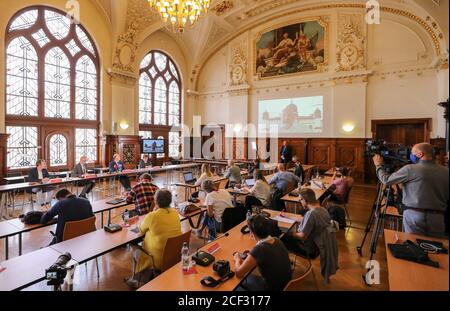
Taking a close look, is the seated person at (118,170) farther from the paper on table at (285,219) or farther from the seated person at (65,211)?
the paper on table at (285,219)

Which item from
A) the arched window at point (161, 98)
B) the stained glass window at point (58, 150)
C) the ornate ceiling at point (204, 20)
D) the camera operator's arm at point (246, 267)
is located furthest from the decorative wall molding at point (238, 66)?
the camera operator's arm at point (246, 267)

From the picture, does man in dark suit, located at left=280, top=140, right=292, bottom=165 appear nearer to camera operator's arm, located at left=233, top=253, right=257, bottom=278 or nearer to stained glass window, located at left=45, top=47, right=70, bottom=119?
stained glass window, located at left=45, top=47, right=70, bottom=119

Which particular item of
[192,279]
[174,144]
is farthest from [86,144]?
[192,279]

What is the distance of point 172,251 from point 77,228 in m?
1.39

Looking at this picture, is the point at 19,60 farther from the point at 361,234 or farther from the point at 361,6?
the point at 361,6

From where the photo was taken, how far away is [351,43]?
11.1 meters

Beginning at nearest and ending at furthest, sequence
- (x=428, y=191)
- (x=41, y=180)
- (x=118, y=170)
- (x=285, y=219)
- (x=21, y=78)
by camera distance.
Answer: (x=428, y=191), (x=285, y=219), (x=41, y=180), (x=118, y=170), (x=21, y=78)

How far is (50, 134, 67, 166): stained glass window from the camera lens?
938 centimetres

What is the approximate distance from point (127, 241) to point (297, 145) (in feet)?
36.1

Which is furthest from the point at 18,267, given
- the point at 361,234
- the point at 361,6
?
the point at 361,6

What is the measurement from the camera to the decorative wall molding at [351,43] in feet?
35.6

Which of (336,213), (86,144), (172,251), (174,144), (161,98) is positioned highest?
(161,98)

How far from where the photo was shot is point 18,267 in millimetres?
2158

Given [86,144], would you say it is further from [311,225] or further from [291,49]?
[291,49]
